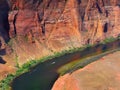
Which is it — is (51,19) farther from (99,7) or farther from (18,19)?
(99,7)

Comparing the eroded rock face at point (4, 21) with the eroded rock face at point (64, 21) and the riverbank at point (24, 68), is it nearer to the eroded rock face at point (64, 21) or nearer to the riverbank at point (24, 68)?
the eroded rock face at point (64, 21)

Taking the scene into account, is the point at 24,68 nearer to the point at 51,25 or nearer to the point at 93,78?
the point at 51,25

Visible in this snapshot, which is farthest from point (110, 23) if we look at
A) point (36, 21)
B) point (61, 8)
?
point (36, 21)

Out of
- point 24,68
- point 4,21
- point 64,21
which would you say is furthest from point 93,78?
point 64,21

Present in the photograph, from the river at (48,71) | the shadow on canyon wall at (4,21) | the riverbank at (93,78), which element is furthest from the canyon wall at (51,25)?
the riverbank at (93,78)

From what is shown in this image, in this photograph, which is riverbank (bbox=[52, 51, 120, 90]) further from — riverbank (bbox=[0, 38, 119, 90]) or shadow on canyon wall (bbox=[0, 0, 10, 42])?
shadow on canyon wall (bbox=[0, 0, 10, 42])
